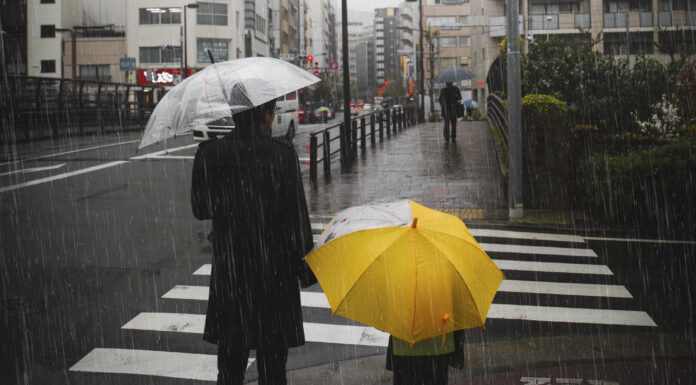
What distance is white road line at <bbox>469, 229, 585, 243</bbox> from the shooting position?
9.05 m

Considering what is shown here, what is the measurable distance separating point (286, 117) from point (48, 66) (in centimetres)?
4262

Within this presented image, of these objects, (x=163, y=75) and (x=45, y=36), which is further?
(x=45, y=36)

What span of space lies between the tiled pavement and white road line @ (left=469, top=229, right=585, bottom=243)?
0.91 meters

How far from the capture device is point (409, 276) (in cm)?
252

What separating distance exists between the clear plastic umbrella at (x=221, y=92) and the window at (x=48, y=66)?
60.4 metres

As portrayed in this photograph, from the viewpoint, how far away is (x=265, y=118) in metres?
3.19

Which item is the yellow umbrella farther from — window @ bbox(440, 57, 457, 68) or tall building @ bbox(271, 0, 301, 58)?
window @ bbox(440, 57, 457, 68)

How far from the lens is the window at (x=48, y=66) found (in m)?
57.6

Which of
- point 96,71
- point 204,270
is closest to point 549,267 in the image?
point 204,270

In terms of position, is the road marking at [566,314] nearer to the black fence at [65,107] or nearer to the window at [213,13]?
the black fence at [65,107]

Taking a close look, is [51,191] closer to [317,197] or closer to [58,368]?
[317,197]

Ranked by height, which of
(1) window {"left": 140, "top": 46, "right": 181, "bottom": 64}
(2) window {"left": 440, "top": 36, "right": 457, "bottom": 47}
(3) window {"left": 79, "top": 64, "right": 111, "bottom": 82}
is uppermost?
(2) window {"left": 440, "top": 36, "right": 457, "bottom": 47}

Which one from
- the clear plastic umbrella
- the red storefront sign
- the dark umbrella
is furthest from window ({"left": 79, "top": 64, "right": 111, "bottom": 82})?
the clear plastic umbrella

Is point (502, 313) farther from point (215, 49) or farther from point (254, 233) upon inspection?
point (215, 49)
